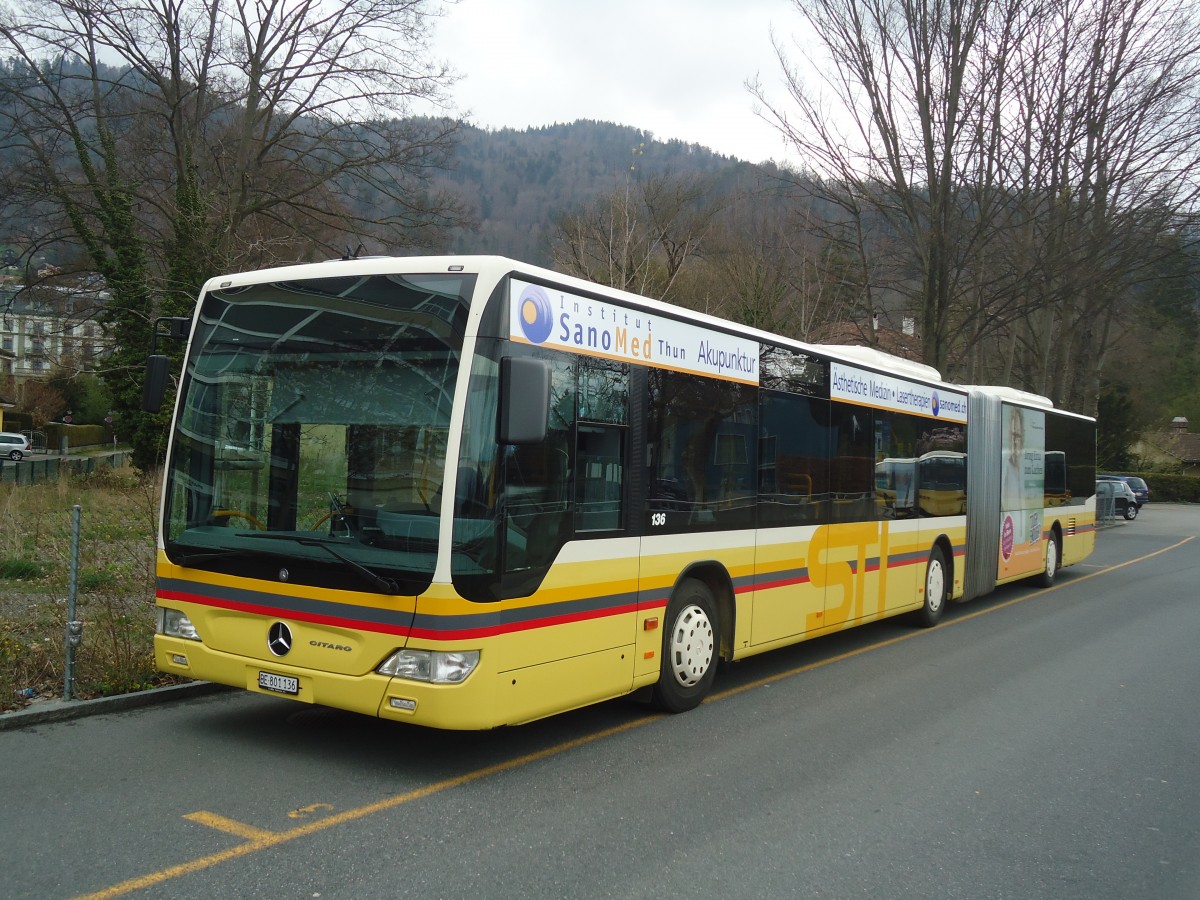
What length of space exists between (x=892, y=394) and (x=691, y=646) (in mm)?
5042

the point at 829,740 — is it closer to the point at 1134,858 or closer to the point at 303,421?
the point at 1134,858

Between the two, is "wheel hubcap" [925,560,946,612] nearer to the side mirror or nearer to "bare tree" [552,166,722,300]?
the side mirror

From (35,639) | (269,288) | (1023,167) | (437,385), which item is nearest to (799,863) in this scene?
(437,385)

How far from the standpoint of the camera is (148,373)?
20.9ft

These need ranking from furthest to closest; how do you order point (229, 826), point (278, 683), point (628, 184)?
point (628, 184), point (278, 683), point (229, 826)

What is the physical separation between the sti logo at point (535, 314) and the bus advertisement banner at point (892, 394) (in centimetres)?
451

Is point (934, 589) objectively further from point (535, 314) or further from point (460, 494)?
point (460, 494)

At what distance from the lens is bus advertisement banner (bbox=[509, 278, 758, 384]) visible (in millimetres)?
5836

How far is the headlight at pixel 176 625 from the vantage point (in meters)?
6.23

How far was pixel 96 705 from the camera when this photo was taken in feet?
22.2

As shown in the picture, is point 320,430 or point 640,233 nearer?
point 320,430

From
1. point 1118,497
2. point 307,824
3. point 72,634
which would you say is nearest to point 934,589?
point 307,824

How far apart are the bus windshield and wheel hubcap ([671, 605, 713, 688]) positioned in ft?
8.30

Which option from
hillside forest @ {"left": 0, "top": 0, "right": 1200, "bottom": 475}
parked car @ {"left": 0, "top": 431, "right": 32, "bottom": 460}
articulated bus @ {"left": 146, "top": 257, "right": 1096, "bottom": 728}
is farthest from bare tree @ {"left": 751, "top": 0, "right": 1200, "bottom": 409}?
parked car @ {"left": 0, "top": 431, "right": 32, "bottom": 460}
